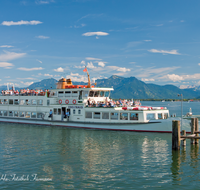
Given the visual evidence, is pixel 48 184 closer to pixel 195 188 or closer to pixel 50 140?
pixel 195 188

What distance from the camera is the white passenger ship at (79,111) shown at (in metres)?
29.2

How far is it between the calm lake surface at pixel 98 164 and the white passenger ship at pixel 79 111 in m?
5.05

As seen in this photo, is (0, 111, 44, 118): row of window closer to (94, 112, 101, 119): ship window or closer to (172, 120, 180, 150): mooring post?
(94, 112, 101, 119): ship window

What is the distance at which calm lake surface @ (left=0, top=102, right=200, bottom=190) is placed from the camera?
1318 centimetres

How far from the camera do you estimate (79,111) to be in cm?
3381

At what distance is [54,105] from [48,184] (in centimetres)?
2404

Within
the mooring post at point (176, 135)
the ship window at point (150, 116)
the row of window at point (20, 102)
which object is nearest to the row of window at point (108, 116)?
the ship window at point (150, 116)

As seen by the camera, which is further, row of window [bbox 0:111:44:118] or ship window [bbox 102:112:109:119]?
row of window [bbox 0:111:44:118]

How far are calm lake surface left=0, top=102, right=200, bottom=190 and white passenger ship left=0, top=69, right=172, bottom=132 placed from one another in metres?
5.05

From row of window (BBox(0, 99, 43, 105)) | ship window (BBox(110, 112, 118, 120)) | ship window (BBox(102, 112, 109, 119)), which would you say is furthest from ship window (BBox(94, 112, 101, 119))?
row of window (BBox(0, 99, 43, 105))

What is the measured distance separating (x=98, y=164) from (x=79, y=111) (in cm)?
1798

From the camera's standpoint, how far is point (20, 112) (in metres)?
41.2

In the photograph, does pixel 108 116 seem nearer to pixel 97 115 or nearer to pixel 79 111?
pixel 97 115

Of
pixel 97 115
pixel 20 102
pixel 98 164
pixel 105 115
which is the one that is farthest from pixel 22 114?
pixel 98 164
